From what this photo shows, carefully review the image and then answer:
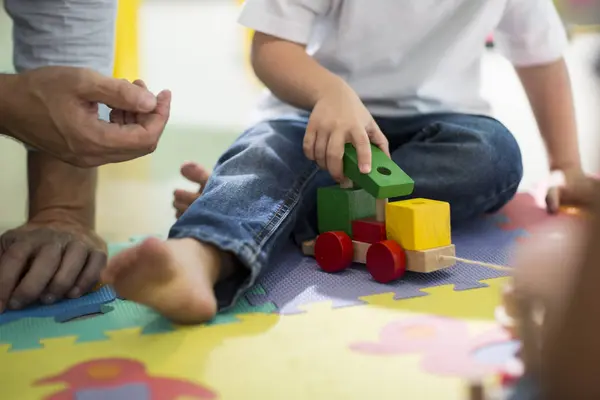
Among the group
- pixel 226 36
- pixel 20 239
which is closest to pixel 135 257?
pixel 20 239

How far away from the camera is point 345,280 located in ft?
2.69

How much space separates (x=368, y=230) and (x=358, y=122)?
0.13 m

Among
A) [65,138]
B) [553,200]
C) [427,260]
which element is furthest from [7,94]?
[553,200]

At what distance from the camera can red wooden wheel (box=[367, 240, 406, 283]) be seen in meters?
0.79

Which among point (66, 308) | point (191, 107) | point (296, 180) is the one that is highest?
point (296, 180)

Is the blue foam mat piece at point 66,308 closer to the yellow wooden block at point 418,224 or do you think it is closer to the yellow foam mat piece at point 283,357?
the yellow foam mat piece at point 283,357

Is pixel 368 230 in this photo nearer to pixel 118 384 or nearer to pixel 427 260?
pixel 427 260

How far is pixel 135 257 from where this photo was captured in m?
0.63

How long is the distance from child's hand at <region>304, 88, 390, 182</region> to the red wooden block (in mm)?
59

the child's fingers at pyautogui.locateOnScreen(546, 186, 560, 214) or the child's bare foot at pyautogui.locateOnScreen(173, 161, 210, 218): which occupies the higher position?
the child's fingers at pyautogui.locateOnScreen(546, 186, 560, 214)

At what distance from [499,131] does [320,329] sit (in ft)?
1.76

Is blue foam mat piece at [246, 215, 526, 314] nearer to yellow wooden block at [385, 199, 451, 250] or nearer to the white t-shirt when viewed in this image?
yellow wooden block at [385, 199, 451, 250]

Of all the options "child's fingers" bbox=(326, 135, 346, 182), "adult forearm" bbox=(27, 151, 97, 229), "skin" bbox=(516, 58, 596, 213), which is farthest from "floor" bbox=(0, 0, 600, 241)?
"child's fingers" bbox=(326, 135, 346, 182)

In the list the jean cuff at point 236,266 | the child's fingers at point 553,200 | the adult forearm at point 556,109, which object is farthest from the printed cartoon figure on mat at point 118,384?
the adult forearm at point 556,109
